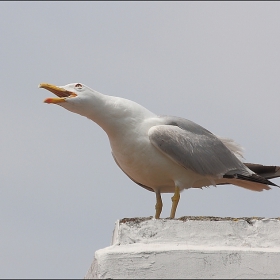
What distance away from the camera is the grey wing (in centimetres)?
759

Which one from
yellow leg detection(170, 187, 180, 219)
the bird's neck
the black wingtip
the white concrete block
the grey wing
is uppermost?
the bird's neck

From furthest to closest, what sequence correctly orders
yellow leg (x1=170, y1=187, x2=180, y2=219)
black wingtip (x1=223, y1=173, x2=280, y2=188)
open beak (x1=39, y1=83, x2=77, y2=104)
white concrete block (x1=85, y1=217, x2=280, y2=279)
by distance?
black wingtip (x1=223, y1=173, x2=280, y2=188), open beak (x1=39, y1=83, x2=77, y2=104), yellow leg (x1=170, y1=187, x2=180, y2=219), white concrete block (x1=85, y1=217, x2=280, y2=279)

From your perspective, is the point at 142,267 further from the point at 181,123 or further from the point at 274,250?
the point at 181,123

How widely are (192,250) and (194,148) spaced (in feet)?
7.68

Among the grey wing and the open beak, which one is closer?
the grey wing

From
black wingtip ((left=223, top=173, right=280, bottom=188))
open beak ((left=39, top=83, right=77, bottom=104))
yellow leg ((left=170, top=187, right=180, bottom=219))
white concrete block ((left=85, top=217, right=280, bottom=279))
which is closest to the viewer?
white concrete block ((left=85, top=217, right=280, bottom=279))

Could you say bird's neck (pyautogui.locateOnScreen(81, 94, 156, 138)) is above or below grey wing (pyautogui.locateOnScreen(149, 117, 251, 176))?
above

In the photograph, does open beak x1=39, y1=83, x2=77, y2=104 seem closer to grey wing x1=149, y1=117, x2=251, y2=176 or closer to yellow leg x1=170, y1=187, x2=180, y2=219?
grey wing x1=149, y1=117, x2=251, y2=176

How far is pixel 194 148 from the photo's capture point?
7832 mm

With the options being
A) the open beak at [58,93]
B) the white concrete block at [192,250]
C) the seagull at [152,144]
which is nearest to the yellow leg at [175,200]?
the seagull at [152,144]

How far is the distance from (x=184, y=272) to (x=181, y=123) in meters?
2.82

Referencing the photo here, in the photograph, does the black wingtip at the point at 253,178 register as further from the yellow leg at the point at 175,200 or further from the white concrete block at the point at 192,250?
the white concrete block at the point at 192,250

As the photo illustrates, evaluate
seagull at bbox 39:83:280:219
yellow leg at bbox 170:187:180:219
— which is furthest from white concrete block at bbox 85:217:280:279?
seagull at bbox 39:83:280:219

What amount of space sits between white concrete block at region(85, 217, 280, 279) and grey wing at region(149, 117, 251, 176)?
5.05ft
